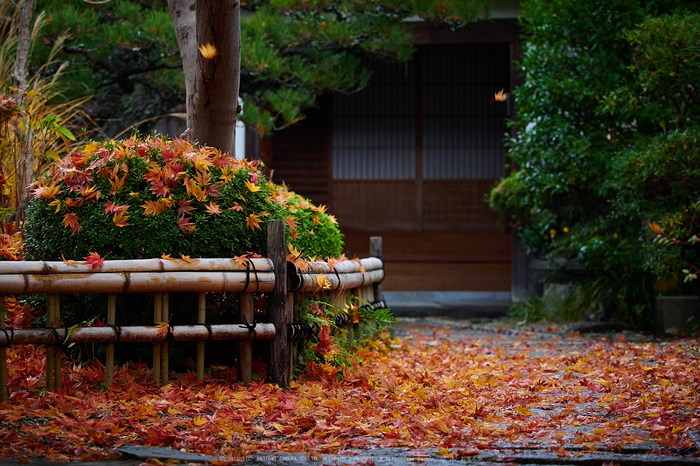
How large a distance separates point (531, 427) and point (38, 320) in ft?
7.85

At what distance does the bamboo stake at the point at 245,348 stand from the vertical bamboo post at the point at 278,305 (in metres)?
0.10

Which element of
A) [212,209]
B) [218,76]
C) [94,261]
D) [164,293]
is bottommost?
[164,293]

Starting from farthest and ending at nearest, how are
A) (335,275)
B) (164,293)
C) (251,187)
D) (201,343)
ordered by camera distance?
(335,275) → (251,187) → (201,343) → (164,293)

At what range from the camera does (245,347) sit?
10.5ft

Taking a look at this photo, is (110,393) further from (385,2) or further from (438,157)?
(438,157)

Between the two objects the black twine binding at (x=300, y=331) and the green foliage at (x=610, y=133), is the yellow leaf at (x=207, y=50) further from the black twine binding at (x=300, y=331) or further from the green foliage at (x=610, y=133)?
the green foliage at (x=610, y=133)

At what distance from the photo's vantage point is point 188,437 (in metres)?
2.45

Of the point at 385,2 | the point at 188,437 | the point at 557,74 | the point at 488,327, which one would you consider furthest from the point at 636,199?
the point at 188,437

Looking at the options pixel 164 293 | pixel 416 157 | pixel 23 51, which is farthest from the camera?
pixel 416 157

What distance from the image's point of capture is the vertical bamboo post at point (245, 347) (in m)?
3.16

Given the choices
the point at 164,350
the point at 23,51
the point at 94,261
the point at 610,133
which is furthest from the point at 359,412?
the point at 610,133

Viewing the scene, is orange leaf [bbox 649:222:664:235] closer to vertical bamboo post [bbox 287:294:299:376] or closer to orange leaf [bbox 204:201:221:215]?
vertical bamboo post [bbox 287:294:299:376]

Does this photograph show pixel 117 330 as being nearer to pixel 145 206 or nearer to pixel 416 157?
pixel 145 206

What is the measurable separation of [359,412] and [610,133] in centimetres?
458
